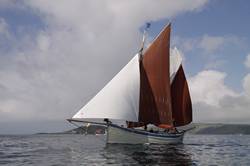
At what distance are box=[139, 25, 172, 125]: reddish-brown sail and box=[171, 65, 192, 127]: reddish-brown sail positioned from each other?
7020 mm

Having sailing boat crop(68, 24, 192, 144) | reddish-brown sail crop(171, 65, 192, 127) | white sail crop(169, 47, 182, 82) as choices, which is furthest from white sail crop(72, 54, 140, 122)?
reddish-brown sail crop(171, 65, 192, 127)

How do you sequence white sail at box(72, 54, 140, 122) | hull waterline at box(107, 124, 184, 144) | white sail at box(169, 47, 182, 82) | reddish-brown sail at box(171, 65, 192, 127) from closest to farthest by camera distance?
white sail at box(72, 54, 140, 122)
hull waterline at box(107, 124, 184, 144)
white sail at box(169, 47, 182, 82)
reddish-brown sail at box(171, 65, 192, 127)

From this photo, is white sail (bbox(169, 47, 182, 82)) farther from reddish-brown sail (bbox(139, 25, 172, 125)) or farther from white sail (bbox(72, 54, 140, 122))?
white sail (bbox(72, 54, 140, 122))

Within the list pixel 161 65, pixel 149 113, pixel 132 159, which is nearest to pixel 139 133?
pixel 149 113

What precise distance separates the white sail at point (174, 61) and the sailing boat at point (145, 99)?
0.71 ft

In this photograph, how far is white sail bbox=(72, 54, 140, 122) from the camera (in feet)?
207

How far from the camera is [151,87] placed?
72188 millimetres

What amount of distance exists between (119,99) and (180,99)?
22.3 meters

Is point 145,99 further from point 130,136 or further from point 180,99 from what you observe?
point 180,99

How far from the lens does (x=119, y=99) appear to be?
211ft

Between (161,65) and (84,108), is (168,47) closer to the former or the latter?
(161,65)

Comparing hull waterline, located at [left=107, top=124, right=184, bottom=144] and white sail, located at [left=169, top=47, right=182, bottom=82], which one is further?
white sail, located at [left=169, top=47, right=182, bottom=82]

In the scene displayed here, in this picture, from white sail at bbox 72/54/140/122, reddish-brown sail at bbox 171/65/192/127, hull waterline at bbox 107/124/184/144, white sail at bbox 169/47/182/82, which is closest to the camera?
white sail at bbox 72/54/140/122

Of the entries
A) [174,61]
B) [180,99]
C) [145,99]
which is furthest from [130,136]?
[174,61]
